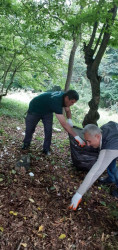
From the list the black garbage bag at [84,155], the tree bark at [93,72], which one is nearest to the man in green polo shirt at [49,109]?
the black garbage bag at [84,155]

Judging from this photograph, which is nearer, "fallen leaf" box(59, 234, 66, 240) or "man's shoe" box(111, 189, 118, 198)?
"fallen leaf" box(59, 234, 66, 240)

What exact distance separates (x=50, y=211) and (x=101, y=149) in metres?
1.04

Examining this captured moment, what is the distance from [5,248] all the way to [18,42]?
18.7 feet

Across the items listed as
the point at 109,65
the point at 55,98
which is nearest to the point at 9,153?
the point at 55,98

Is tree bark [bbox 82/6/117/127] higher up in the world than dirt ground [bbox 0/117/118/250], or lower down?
higher up

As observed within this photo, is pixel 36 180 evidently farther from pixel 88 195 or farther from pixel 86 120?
pixel 86 120

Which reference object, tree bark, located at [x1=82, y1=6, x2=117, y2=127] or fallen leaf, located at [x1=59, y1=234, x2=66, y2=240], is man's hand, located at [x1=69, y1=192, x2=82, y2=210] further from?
tree bark, located at [x1=82, y1=6, x2=117, y2=127]

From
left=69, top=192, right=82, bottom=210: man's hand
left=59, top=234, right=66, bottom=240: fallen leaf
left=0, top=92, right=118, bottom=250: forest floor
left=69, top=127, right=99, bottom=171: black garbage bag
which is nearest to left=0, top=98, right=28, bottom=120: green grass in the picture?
left=0, top=92, right=118, bottom=250: forest floor

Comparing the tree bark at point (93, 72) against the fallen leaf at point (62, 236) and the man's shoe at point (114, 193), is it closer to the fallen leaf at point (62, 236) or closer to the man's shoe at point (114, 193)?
the man's shoe at point (114, 193)

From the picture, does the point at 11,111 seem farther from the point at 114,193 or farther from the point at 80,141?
the point at 114,193

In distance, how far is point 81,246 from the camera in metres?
1.93

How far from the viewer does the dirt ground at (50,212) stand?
1.92 metres

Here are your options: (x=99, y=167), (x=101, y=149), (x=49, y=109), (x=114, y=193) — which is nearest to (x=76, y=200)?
(x=99, y=167)

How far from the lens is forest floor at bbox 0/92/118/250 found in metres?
1.92
